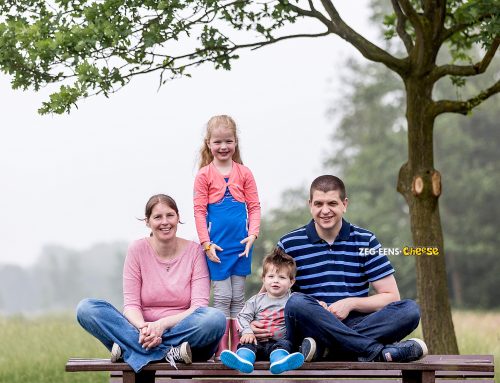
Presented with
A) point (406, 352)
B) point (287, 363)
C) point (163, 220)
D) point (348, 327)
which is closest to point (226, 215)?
point (163, 220)

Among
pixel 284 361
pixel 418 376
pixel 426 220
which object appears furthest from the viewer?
pixel 426 220

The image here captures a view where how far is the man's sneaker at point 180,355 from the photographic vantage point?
5.61 metres

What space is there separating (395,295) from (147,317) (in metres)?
1.70

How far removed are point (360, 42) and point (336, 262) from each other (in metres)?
4.35

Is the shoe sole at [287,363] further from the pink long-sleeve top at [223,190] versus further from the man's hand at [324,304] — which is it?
the pink long-sleeve top at [223,190]

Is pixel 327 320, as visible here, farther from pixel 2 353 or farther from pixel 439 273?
pixel 2 353

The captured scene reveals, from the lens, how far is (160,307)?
238 inches

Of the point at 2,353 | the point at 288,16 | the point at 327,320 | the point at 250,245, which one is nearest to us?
the point at 327,320

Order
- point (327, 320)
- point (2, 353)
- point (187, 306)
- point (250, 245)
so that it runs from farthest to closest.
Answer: point (2, 353) → point (250, 245) → point (187, 306) → point (327, 320)

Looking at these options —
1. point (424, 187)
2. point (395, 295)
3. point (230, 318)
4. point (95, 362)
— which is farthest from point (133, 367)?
point (424, 187)

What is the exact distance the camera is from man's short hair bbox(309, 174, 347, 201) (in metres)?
5.96

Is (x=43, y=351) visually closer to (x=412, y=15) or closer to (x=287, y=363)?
(x=412, y=15)

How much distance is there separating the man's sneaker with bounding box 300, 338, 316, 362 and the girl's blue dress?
100 cm

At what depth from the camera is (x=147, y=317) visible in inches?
236
